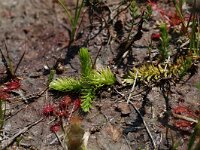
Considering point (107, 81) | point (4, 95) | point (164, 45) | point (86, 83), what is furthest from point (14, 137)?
point (164, 45)

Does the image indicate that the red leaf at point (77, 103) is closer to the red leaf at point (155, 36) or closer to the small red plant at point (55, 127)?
the small red plant at point (55, 127)

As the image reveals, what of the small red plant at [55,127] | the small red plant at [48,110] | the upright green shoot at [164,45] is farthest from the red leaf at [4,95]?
the upright green shoot at [164,45]

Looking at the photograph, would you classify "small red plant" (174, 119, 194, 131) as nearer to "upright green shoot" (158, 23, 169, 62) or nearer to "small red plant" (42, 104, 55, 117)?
"upright green shoot" (158, 23, 169, 62)

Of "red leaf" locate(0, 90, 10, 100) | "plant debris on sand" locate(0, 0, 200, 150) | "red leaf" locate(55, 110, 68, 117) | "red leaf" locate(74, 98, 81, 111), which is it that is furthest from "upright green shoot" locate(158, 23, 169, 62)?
"red leaf" locate(0, 90, 10, 100)

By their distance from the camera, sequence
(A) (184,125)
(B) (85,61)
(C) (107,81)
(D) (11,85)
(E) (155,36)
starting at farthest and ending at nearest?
(E) (155,36)
(D) (11,85)
(C) (107,81)
(B) (85,61)
(A) (184,125)

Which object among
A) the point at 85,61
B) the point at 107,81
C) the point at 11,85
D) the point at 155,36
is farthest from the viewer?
the point at 155,36

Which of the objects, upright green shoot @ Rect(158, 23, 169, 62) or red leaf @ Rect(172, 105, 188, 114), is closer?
red leaf @ Rect(172, 105, 188, 114)

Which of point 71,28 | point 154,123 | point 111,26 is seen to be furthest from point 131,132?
point 71,28

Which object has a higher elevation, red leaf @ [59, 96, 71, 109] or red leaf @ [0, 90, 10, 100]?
red leaf @ [0, 90, 10, 100]

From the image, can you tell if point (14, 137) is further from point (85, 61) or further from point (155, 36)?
point (155, 36)

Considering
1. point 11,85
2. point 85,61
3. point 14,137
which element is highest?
point 85,61
